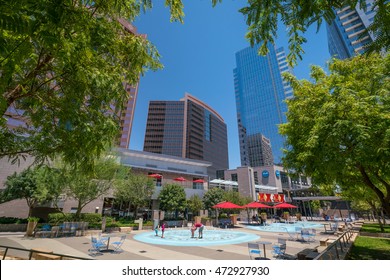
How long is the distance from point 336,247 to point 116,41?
11.6 metres

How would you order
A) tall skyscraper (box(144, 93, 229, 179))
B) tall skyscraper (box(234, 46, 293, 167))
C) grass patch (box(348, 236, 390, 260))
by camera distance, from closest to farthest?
grass patch (box(348, 236, 390, 260)) → tall skyscraper (box(144, 93, 229, 179)) → tall skyscraper (box(234, 46, 293, 167))

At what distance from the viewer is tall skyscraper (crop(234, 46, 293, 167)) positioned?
129m

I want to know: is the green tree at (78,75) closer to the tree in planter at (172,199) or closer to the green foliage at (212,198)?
the tree in planter at (172,199)

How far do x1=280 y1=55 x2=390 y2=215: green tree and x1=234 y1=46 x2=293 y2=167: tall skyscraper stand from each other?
11933 centimetres

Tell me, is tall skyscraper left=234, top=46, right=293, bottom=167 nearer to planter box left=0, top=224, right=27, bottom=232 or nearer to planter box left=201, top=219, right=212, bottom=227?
planter box left=201, top=219, right=212, bottom=227

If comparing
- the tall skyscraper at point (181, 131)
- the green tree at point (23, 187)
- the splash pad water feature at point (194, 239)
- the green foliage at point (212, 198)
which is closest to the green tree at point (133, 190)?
the splash pad water feature at point (194, 239)

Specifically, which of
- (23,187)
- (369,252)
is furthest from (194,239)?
(23,187)

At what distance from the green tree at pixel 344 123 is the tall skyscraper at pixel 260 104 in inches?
4698

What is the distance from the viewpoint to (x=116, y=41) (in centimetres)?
521

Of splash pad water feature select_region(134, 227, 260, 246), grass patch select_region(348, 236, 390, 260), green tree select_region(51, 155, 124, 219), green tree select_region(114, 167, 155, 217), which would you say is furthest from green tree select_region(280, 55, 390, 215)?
green tree select_region(114, 167, 155, 217)

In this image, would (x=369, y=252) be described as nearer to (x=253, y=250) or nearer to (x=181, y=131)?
(x=253, y=250)

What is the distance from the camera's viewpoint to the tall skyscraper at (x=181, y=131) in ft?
386

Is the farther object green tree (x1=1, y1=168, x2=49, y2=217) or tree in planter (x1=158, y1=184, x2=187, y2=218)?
tree in planter (x1=158, y1=184, x2=187, y2=218)
